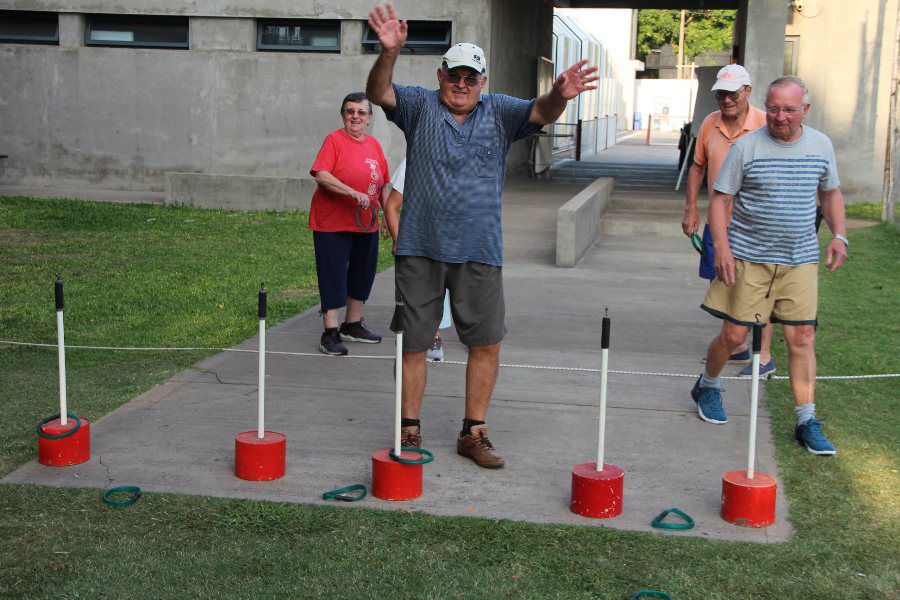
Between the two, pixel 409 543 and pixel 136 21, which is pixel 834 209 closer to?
pixel 409 543

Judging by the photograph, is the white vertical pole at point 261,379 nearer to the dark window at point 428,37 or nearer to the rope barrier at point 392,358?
the rope barrier at point 392,358

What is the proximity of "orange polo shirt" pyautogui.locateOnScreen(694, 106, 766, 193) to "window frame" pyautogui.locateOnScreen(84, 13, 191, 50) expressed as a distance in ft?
45.7

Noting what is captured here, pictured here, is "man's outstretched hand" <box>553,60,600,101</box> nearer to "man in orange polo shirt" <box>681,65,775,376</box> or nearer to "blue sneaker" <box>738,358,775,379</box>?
"man in orange polo shirt" <box>681,65,775,376</box>

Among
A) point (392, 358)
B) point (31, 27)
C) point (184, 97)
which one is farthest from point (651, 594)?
point (31, 27)

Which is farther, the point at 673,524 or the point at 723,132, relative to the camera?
the point at 723,132

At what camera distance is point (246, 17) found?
18.8 m

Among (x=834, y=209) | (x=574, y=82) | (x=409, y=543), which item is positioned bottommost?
(x=409, y=543)

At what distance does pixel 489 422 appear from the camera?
240 inches

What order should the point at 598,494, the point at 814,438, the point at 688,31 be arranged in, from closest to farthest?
the point at 598,494 → the point at 814,438 → the point at 688,31

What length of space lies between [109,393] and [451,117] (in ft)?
9.06

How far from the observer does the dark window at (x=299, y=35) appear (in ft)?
61.6

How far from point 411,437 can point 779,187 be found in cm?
226

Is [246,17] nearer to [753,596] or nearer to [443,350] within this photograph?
[443,350]

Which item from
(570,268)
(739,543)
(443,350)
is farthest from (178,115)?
(739,543)
